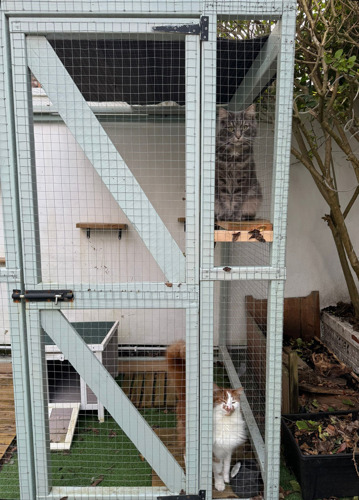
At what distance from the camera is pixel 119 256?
132 inches

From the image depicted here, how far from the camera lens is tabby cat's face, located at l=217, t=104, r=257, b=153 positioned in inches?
85.8

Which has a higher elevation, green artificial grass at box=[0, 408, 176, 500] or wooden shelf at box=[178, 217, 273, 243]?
wooden shelf at box=[178, 217, 273, 243]

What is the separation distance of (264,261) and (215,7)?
69.2 inches

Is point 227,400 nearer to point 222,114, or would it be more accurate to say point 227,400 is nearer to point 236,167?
point 236,167

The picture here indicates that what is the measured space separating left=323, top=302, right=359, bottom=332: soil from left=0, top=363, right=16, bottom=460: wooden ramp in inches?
119

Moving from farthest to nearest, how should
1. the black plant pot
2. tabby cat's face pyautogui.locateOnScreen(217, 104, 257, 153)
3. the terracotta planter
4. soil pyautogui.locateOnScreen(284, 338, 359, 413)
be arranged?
the terracotta planter, soil pyautogui.locateOnScreen(284, 338, 359, 413), tabby cat's face pyautogui.locateOnScreen(217, 104, 257, 153), the black plant pot

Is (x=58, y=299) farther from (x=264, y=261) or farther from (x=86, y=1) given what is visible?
(x=264, y=261)

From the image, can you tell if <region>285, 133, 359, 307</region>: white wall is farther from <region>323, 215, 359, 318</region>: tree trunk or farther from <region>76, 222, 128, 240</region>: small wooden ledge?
<region>76, 222, 128, 240</region>: small wooden ledge

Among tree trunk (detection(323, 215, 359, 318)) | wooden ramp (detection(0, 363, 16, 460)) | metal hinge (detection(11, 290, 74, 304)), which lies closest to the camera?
metal hinge (detection(11, 290, 74, 304))

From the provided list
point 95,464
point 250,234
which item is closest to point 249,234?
point 250,234

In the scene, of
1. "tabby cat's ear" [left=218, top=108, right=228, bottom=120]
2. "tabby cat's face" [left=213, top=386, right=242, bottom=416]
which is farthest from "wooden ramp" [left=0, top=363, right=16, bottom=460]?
"tabby cat's ear" [left=218, top=108, right=228, bottom=120]

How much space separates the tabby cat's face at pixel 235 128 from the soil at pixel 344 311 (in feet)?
7.09

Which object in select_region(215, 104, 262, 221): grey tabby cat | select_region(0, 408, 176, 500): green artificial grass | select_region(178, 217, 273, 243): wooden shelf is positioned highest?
select_region(215, 104, 262, 221): grey tabby cat

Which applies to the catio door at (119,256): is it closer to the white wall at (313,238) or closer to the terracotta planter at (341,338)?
the white wall at (313,238)
